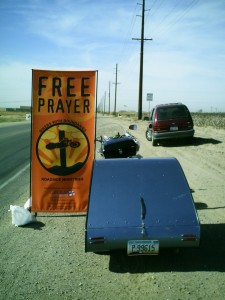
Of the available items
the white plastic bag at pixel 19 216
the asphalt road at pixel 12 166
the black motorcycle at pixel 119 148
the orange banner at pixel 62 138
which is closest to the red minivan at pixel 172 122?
the asphalt road at pixel 12 166

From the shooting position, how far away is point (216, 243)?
5.52 meters

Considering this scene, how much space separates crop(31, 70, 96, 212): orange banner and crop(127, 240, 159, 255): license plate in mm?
2303

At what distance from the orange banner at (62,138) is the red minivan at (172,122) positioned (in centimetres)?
1120

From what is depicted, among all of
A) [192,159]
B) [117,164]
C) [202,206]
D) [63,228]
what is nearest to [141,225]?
[117,164]

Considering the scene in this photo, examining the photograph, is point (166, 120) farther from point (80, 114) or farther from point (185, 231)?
point (185, 231)

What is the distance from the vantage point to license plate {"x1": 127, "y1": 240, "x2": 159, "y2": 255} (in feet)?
14.9

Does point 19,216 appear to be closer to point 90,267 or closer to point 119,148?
point 90,267

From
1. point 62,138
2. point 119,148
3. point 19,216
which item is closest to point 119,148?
point 119,148

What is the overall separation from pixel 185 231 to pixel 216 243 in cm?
123

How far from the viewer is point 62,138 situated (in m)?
6.54

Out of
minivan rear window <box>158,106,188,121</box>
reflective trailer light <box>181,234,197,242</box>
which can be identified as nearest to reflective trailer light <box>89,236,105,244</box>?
reflective trailer light <box>181,234,197,242</box>

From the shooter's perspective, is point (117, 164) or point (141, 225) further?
point (117, 164)

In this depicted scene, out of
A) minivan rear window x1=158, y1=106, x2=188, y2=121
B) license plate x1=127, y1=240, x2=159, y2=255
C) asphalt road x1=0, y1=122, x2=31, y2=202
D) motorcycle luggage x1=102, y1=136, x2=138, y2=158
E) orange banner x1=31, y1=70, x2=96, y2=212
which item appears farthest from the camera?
minivan rear window x1=158, y1=106, x2=188, y2=121

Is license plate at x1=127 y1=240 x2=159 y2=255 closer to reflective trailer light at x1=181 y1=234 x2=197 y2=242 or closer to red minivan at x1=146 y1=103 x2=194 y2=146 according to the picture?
reflective trailer light at x1=181 y1=234 x2=197 y2=242
